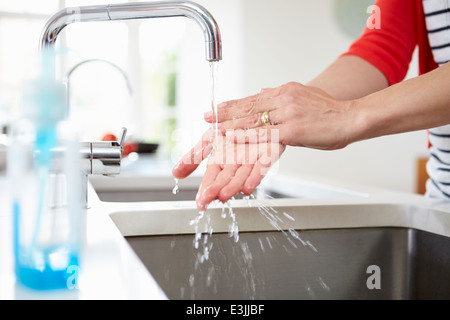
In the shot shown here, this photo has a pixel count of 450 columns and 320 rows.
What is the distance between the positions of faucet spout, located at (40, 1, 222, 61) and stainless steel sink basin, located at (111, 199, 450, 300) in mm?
277

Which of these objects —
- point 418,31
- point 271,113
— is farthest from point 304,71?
point 271,113

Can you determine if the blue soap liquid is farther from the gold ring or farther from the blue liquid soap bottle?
the gold ring

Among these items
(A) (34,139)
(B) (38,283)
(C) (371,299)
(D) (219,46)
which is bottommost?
(C) (371,299)

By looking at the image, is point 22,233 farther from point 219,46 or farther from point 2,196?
point 2,196

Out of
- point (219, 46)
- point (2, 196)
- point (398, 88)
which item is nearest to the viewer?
point (219, 46)

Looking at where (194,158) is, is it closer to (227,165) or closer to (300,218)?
(227,165)

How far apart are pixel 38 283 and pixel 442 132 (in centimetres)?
86

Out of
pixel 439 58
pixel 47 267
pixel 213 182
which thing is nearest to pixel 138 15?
pixel 213 182

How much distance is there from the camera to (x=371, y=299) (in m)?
0.89

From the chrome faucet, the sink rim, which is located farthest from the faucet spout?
the sink rim

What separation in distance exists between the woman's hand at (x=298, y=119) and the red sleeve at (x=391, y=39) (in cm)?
33

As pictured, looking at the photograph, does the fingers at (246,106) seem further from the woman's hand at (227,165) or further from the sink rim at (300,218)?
the sink rim at (300,218)

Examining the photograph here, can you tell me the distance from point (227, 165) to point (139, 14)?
0.24 m

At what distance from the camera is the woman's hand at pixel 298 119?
0.80m
